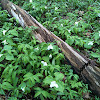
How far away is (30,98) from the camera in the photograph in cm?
193

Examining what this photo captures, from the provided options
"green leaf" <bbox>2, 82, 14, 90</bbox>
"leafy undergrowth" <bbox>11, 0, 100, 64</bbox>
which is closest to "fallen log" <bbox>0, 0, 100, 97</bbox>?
"leafy undergrowth" <bbox>11, 0, 100, 64</bbox>

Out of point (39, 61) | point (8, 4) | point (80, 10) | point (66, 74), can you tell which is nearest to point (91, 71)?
point (66, 74)

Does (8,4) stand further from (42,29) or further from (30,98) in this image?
(30,98)

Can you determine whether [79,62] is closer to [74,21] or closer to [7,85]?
[7,85]

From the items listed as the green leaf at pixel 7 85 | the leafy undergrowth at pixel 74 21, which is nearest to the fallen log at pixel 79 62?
the leafy undergrowth at pixel 74 21

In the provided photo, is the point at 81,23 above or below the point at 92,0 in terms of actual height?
below

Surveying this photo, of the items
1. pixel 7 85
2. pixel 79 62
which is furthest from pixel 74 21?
pixel 7 85

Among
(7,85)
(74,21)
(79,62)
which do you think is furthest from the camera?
(74,21)

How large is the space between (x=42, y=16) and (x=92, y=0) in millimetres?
2547

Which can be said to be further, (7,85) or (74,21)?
(74,21)

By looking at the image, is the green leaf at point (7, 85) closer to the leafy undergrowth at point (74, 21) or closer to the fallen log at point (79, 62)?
the fallen log at point (79, 62)

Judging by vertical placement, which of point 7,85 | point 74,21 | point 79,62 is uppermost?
point 74,21

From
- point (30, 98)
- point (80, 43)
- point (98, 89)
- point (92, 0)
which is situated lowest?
point (98, 89)

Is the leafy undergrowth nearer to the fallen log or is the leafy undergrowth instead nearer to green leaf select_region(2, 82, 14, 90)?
the fallen log
